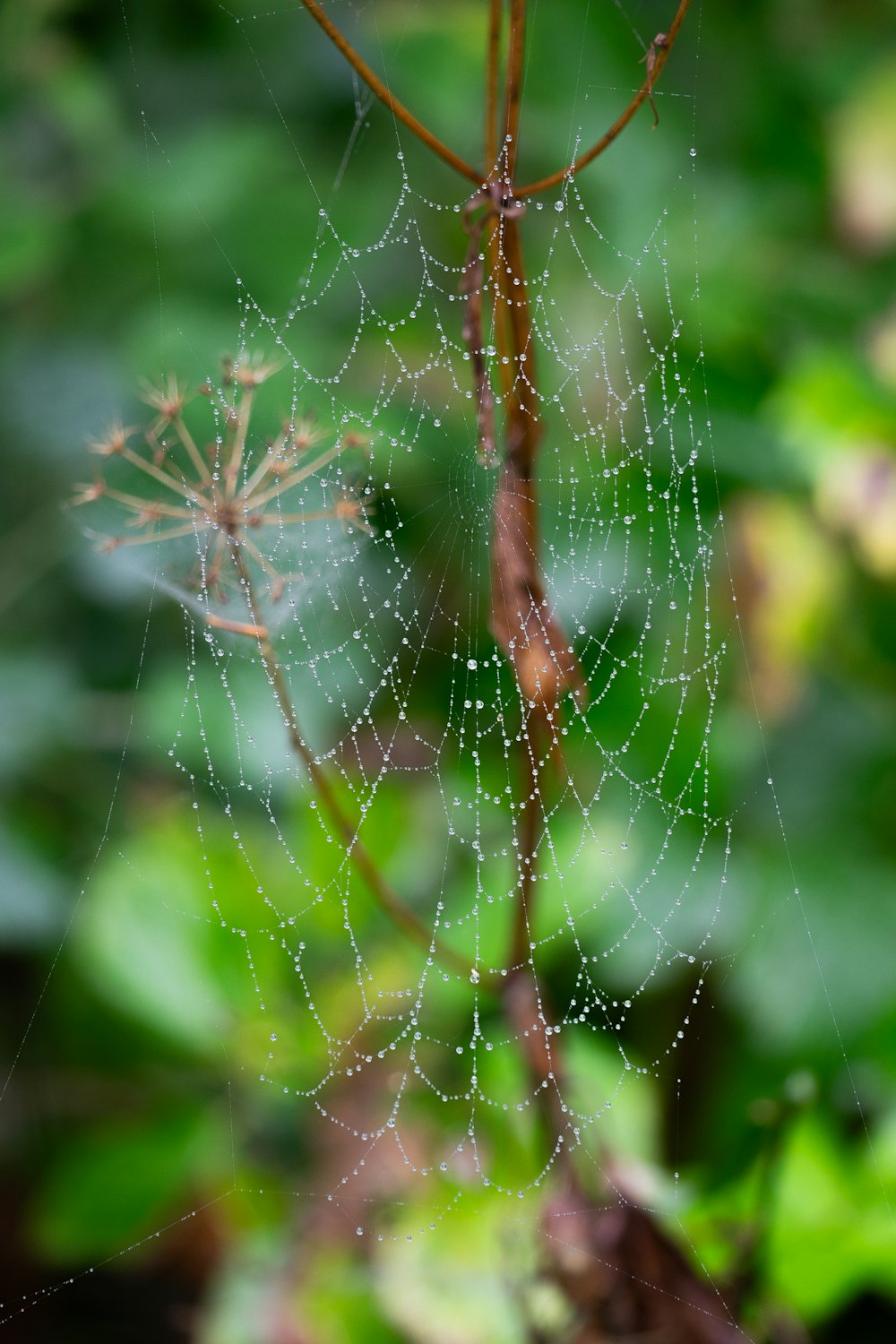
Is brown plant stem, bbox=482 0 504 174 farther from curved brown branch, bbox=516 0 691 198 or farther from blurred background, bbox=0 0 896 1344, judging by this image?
blurred background, bbox=0 0 896 1344

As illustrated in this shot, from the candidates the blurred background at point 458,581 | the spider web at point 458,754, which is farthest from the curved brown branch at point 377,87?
the blurred background at point 458,581

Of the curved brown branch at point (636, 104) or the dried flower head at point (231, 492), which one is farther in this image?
the dried flower head at point (231, 492)

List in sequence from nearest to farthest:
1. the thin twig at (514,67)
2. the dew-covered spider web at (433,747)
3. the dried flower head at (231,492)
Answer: the thin twig at (514,67) < the dried flower head at (231,492) < the dew-covered spider web at (433,747)

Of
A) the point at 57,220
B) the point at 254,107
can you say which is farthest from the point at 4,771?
the point at 254,107

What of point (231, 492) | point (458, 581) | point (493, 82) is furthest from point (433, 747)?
point (493, 82)

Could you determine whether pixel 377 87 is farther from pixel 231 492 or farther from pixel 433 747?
pixel 433 747

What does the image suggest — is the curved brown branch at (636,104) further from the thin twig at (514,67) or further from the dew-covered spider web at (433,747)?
the dew-covered spider web at (433,747)
